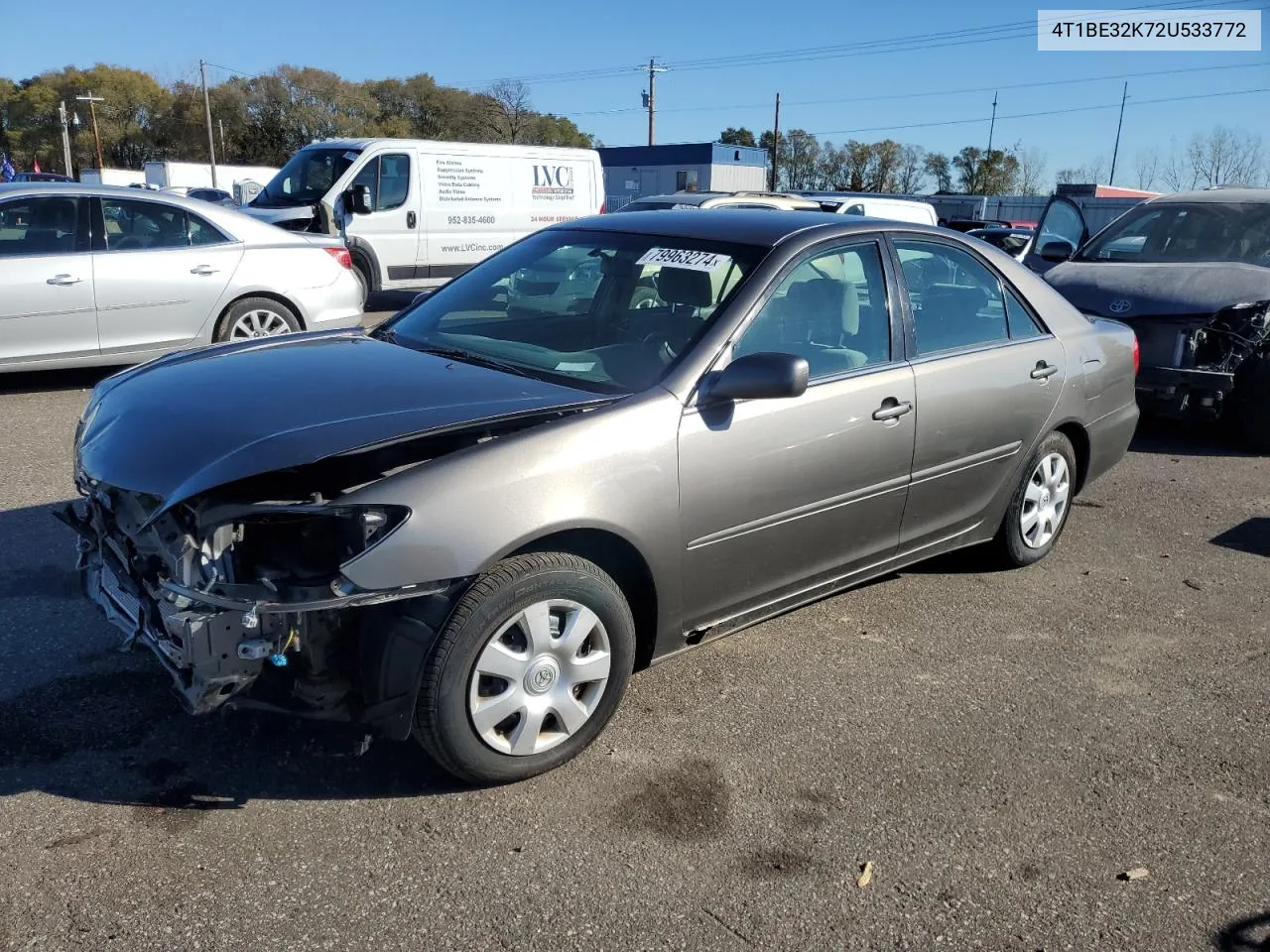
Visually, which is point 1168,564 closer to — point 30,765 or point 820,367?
point 820,367

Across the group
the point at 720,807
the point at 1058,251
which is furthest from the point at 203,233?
the point at 1058,251

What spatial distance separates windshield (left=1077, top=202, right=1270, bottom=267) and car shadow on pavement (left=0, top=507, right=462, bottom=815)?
25.2 ft

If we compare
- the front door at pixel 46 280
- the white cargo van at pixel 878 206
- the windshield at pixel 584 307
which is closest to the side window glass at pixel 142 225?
the front door at pixel 46 280

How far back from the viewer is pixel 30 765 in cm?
311

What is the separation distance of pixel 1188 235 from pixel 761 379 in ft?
22.5

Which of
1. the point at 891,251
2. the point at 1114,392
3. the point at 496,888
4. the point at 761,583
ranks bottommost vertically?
the point at 496,888

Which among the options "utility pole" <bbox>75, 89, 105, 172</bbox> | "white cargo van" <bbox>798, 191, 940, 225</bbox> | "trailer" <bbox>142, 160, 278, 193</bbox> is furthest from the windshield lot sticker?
"utility pole" <bbox>75, 89, 105, 172</bbox>

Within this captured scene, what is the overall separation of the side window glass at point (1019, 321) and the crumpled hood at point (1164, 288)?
9.79ft

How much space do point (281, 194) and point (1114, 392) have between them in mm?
11367

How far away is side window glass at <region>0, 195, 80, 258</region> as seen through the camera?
7395 mm

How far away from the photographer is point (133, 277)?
7.73m

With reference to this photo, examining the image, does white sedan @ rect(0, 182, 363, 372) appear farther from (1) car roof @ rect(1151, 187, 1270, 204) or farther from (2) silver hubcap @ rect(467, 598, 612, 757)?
(1) car roof @ rect(1151, 187, 1270, 204)

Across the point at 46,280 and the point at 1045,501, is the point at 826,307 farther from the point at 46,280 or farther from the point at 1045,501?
the point at 46,280

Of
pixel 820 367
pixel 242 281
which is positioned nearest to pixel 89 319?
pixel 242 281
